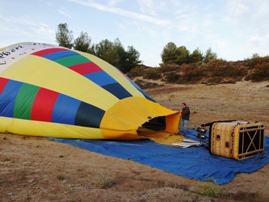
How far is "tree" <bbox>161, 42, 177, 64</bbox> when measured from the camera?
38.7m

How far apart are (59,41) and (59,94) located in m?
25.5

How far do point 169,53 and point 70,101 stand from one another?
111 feet

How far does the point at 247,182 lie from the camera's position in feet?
15.2

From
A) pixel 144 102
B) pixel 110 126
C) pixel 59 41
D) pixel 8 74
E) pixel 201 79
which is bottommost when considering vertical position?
pixel 110 126

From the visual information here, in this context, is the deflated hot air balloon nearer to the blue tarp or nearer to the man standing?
the blue tarp

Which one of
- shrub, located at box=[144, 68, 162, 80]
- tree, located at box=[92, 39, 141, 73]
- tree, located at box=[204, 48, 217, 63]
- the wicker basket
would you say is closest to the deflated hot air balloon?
the wicker basket

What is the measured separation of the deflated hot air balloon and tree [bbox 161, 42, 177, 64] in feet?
102

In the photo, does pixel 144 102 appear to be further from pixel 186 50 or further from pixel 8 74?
pixel 186 50

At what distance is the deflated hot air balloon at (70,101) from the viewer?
6.48 metres

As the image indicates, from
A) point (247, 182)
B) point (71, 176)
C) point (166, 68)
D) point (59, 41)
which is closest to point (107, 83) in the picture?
point (71, 176)

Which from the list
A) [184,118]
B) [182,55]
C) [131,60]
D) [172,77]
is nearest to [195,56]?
[182,55]

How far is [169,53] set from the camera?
A: 39.4 meters

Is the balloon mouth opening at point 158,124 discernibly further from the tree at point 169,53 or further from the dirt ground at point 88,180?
the tree at point 169,53

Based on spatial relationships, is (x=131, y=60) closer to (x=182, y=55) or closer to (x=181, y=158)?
(x=182, y=55)
